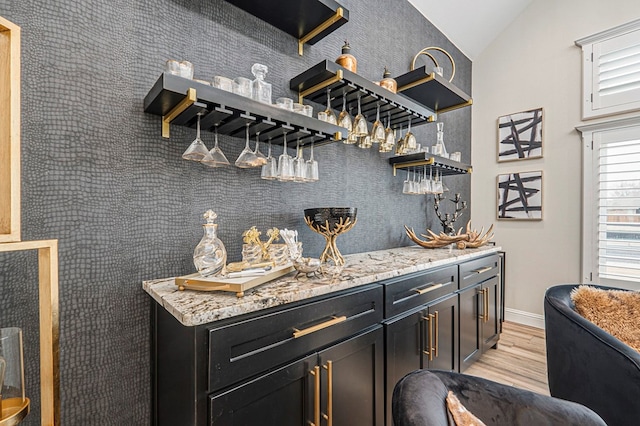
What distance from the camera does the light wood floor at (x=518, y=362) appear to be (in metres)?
2.19

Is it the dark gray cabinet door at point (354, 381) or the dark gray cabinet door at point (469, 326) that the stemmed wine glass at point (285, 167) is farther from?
the dark gray cabinet door at point (469, 326)

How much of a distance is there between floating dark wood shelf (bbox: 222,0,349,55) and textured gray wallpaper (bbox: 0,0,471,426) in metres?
0.07

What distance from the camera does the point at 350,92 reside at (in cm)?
186

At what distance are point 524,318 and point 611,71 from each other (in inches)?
101

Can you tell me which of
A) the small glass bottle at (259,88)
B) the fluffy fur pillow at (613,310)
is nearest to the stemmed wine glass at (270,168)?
the small glass bottle at (259,88)

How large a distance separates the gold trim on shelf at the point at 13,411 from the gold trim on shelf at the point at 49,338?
0.12 ft

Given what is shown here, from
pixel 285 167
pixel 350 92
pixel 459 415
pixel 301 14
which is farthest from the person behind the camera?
pixel 350 92

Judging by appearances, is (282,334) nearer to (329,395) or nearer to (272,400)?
(272,400)

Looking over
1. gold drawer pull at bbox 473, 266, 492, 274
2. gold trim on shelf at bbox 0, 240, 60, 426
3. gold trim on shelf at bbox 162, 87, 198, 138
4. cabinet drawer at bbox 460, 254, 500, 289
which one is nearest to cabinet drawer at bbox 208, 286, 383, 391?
gold trim on shelf at bbox 0, 240, 60, 426

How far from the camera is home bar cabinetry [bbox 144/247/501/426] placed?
0.90 meters

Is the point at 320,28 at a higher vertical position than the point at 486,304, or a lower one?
higher

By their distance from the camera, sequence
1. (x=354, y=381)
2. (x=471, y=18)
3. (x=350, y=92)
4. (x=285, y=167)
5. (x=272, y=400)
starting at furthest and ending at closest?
1. (x=471, y=18)
2. (x=350, y=92)
3. (x=285, y=167)
4. (x=354, y=381)
5. (x=272, y=400)

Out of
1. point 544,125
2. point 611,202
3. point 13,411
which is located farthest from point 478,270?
point 13,411

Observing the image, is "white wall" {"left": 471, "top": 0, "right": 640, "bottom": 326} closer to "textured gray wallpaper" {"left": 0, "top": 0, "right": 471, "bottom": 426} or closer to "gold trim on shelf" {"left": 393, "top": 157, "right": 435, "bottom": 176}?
"gold trim on shelf" {"left": 393, "top": 157, "right": 435, "bottom": 176}
